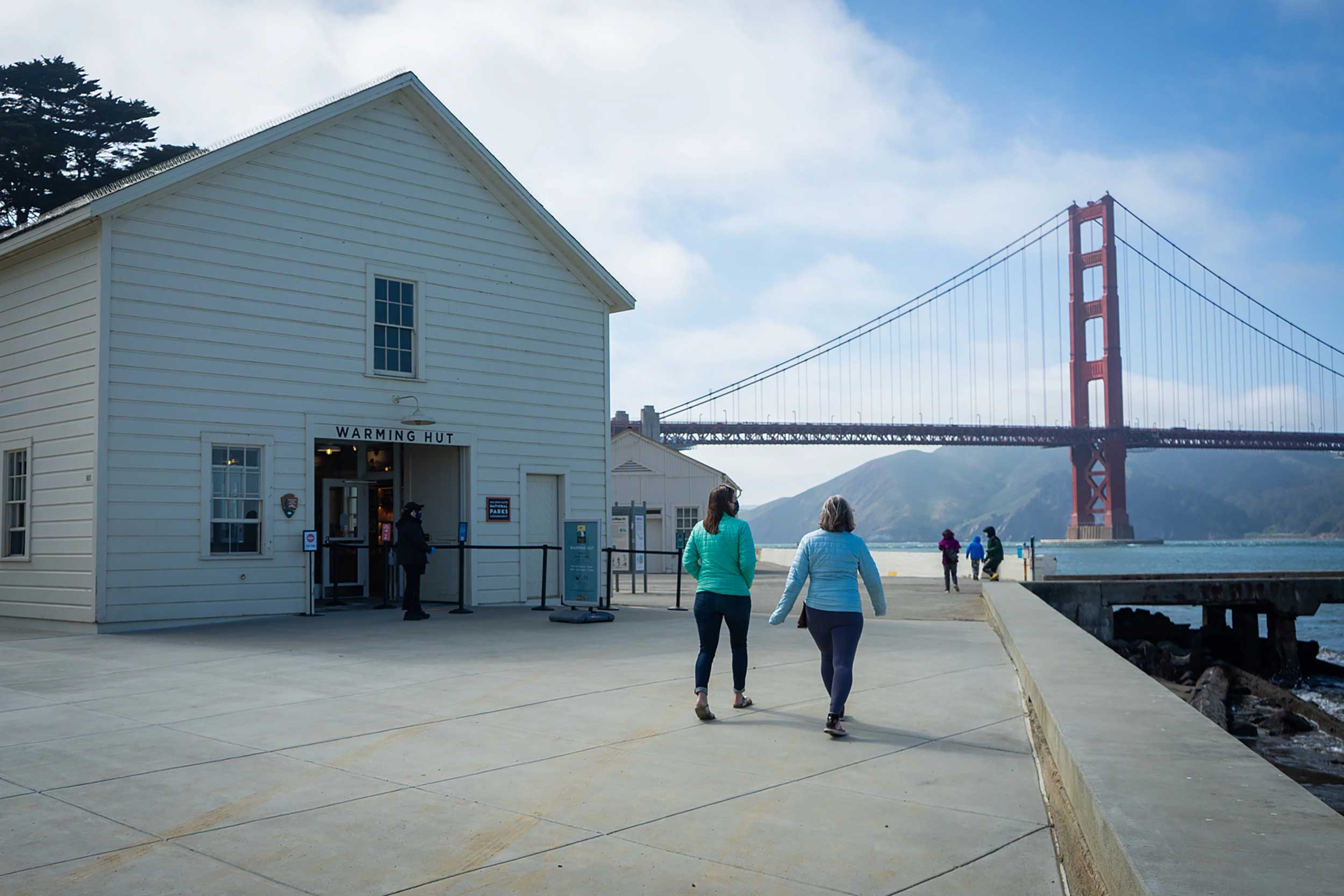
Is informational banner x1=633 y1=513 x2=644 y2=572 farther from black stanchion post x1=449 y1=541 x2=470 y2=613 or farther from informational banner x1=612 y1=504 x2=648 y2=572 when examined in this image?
black stanchion post x1=449 y1=541 x2=470 y2=613

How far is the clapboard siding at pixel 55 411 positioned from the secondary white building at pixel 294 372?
4 cm

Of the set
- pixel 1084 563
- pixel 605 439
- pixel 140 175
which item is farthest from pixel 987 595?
pixel 1084 563

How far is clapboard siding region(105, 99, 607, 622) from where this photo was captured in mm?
13992

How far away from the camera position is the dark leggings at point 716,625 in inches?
308

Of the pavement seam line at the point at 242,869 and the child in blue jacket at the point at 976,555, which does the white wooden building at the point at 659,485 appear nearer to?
the child in blue jacket at the point at 976,555

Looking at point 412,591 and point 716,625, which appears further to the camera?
point 412,591

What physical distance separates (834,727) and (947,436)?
67248 millimetres

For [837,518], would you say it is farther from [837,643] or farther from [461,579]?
[461,579]

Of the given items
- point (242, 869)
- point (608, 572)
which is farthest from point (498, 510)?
point (242, 869)

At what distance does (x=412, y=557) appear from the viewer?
15586 mm

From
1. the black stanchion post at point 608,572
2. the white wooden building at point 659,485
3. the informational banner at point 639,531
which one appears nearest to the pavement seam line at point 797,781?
the black stanchion post at point 608,572

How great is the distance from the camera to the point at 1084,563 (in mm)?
76688

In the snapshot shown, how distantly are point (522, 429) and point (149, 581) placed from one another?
245 inches

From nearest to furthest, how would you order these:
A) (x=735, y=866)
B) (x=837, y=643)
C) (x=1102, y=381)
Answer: (x=735, y=866)
(x=837, y=643)
(x=1102, y=381)
